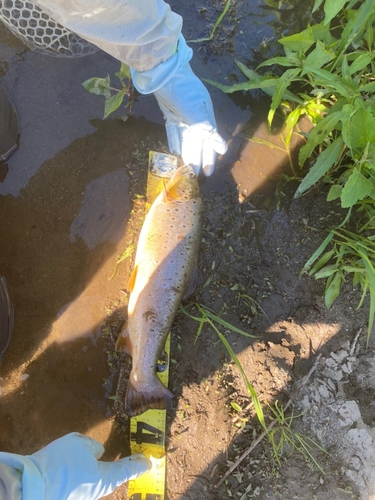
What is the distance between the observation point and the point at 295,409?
3.24 metres

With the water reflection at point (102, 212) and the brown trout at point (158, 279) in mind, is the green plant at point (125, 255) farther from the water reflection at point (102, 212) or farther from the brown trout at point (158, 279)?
the brown trout at point (158, 279)

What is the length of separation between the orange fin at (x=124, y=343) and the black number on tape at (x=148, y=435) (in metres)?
0.67

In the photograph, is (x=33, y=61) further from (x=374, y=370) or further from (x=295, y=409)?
(x=374, y=370)

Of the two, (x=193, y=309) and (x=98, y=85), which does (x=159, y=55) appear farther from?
(x=193, y=309)

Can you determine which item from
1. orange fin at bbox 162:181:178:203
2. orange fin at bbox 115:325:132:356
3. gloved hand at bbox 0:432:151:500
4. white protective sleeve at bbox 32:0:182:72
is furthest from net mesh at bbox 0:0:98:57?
gloved hand at bbox 0:432:151:500

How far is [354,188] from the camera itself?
2502 mm

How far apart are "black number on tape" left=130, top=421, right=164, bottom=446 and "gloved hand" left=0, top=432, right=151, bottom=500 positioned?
20cm

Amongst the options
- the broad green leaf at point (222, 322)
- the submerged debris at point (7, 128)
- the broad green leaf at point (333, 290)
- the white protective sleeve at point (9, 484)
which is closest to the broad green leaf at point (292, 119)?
the broad green leaf at point (333, 290)

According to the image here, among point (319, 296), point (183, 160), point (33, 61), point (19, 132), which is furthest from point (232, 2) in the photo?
point (319, 296)

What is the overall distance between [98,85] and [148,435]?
2.98 m

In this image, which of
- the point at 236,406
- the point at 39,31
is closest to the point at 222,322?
the point at 236,406

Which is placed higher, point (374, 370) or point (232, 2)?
point (232, 2)

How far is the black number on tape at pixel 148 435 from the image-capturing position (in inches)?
122

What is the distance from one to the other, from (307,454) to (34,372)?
2499mm
